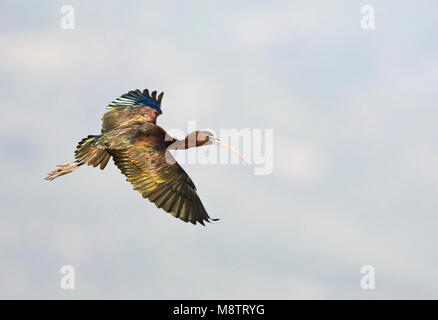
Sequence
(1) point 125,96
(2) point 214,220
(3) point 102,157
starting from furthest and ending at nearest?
1. (1) point 125,96
2. (3) point 102,157
3. (2) point 214,220

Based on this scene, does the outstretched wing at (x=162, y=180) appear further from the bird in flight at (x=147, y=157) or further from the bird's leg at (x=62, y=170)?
the bird's leg at (x=62, y=170)

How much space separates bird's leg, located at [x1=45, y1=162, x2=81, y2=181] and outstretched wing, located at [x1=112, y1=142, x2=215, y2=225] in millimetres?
1908

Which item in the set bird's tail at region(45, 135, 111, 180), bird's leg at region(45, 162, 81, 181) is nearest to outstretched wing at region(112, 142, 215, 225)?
bird's tail at region(45, 135, 111, 180)

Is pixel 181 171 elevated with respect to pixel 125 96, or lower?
lower

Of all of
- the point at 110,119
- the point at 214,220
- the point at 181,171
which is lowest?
the point at 214,220

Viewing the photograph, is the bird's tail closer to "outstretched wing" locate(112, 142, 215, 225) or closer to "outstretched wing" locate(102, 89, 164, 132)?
"outstretched wing" locate(112, 142, 215, 225)

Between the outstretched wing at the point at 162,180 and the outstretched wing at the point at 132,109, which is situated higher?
the outstretched wing at the point at 132,109

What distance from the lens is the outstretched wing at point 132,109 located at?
86.9ft

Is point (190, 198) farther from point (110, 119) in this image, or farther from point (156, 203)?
point (110, 119)

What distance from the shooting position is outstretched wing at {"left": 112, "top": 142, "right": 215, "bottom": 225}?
2333 cm

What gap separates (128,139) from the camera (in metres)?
24.7

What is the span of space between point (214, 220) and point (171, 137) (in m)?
4.01

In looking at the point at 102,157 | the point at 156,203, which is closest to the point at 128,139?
the point at 102,157

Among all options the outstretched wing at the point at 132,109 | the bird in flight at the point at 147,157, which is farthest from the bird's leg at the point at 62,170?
the outstretched wing at the point at 132,109
